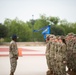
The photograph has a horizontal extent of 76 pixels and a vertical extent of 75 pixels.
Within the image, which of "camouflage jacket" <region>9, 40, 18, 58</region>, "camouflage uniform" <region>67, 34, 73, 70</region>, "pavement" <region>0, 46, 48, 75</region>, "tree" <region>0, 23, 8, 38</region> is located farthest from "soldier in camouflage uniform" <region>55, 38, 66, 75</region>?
"tree" <region>0, 23, 8, 38</region>

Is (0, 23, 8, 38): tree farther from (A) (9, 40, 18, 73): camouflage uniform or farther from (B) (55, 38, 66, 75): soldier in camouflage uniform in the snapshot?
(B) (55, 38, 66, 75): soldier in camouflage uniform

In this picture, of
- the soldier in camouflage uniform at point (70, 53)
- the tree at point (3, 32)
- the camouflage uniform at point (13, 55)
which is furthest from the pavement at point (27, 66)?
the tree at point (3, 32)

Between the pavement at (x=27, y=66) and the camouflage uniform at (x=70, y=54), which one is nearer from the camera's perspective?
the camouflage uniform at (x=70, y=54)

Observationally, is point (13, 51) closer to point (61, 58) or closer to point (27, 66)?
point (61, 58)

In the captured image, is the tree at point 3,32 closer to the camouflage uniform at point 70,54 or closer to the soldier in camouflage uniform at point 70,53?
the soldier in camouflage uniform at point 70,53

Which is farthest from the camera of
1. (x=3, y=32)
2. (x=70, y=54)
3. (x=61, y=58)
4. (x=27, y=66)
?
(x=3, y=32)

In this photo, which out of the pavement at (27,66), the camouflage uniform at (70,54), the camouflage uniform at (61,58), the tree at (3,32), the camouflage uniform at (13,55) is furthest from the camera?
the tree at (3,32)

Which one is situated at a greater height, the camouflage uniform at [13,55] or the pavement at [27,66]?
the camouflage uniform at [13,55]

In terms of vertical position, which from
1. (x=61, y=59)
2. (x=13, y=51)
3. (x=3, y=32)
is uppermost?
(x=3, y=32)

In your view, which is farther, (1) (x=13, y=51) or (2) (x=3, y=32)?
(2) (x=3, y=32)

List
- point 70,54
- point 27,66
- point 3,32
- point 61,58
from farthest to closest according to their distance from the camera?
1. point 3,32
2. point 27,66
3. point 70,54
4. point 61,58

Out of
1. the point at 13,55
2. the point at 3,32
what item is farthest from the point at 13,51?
the point at 3,32

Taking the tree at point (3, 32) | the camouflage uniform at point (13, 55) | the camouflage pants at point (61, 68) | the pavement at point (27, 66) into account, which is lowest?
the pavement at point (27, 66)

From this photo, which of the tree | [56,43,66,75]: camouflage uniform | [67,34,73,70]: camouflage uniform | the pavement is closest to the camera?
[56,43,66,75]: camouflage uniform
